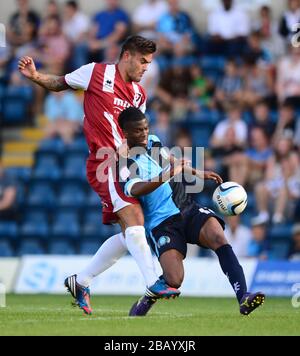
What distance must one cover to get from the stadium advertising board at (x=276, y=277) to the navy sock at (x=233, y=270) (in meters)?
5.92

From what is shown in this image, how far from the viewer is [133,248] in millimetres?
10062

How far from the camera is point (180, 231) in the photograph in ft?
33.9

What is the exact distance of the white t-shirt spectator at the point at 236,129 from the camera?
18.3 m

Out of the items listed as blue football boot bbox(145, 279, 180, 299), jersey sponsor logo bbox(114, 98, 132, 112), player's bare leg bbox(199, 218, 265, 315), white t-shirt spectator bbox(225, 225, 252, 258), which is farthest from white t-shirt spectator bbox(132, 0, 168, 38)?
blue football boot bbox(145, 279, 180, 299)

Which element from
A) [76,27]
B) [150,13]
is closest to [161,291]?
[150,13]

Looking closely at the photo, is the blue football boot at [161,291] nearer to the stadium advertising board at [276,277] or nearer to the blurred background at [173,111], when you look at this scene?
the stadium advertising board at [276,277]

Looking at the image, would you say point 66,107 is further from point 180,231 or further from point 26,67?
point 180,231

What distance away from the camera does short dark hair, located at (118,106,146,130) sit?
10.1 m

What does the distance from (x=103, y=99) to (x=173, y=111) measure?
8.90 metres

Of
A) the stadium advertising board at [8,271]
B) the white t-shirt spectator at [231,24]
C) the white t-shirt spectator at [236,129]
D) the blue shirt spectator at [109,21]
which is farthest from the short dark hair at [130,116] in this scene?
the blue shirt spectator at [109,21]

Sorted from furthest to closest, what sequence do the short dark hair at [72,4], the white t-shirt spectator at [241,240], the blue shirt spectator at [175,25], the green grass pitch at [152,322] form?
the short dark hair at [72,4]
the blue shirt spectator at [175,25]
the white t-shirt spectator at [241,240]
the green grass pitch at [152,322]
